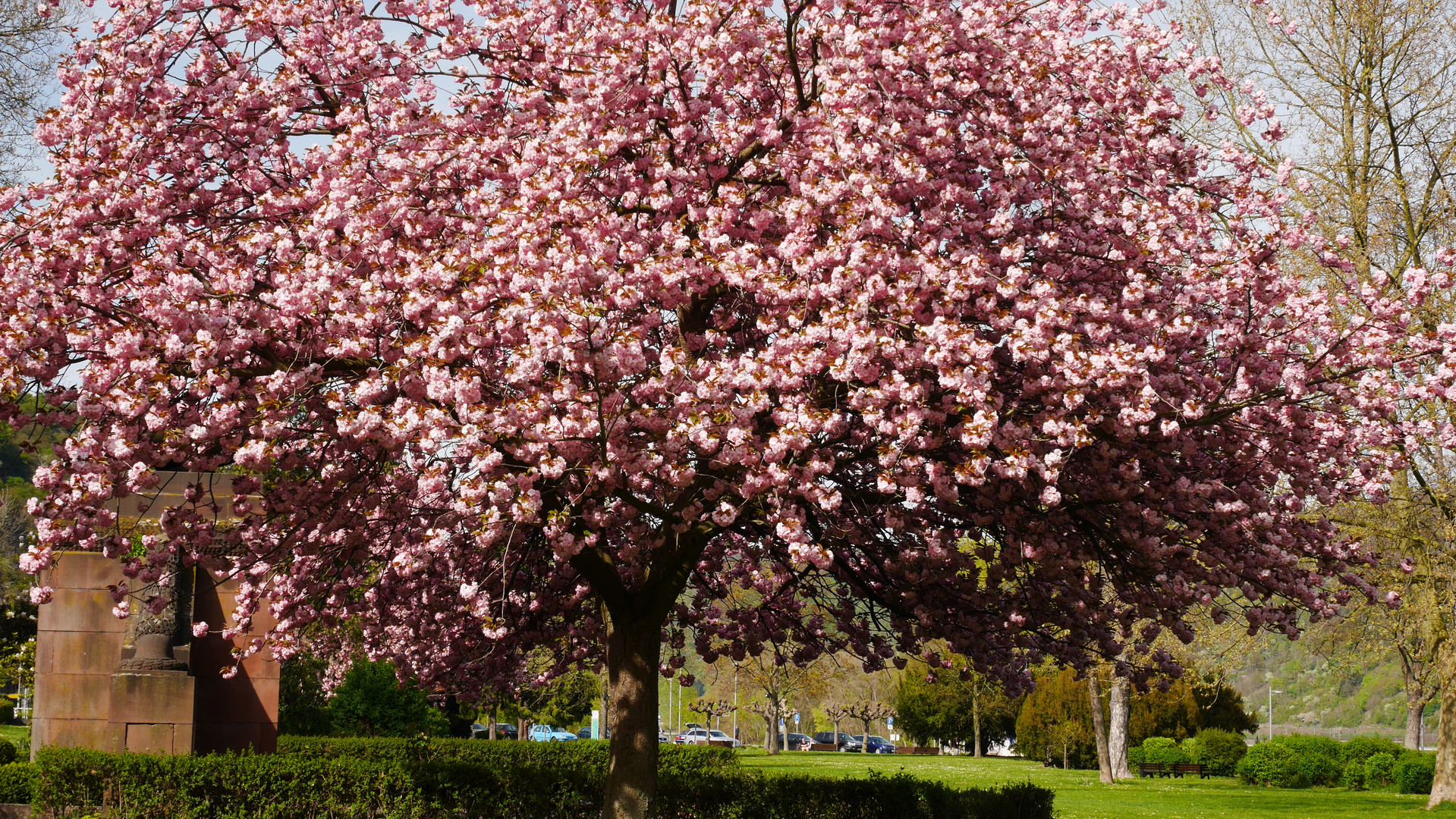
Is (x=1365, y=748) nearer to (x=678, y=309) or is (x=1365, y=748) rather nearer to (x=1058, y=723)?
(x=1058, y=723)

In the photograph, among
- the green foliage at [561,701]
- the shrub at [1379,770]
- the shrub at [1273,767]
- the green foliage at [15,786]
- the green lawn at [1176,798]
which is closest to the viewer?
the green foliage at [15,786]

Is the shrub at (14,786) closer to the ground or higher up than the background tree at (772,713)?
higher up

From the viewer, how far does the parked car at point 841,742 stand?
7519 cm

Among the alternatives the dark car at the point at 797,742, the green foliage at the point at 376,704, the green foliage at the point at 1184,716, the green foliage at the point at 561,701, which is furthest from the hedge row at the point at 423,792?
the dark car at the point at 797,742

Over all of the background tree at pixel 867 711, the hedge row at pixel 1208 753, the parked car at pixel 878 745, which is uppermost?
the hedge row at pixel 1208 753

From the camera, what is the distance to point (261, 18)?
33.1 ft

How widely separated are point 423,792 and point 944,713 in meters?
50.1

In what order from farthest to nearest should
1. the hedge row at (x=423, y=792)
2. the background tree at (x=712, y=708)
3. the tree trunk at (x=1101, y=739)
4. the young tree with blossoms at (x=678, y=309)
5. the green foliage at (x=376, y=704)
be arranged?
the background tree at (x=712, y=708) < the tree trunk at (x=1101, y=739) < the green foliage at (x=376, y=704) < the hedge row at (x=423, y=792) < the young tree with blossoms at (x=678, y=309)

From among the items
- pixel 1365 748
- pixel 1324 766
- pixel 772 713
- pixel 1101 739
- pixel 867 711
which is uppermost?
pixel 1101 739

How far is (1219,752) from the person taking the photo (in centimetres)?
4134

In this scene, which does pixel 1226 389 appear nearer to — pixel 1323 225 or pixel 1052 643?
pixel 1052 643

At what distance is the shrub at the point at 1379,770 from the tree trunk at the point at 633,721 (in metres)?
32.3

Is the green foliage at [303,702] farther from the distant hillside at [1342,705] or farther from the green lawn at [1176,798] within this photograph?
the distant hillside at [1342,705]

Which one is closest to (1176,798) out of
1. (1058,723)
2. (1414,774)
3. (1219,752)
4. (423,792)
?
(1414,774)
